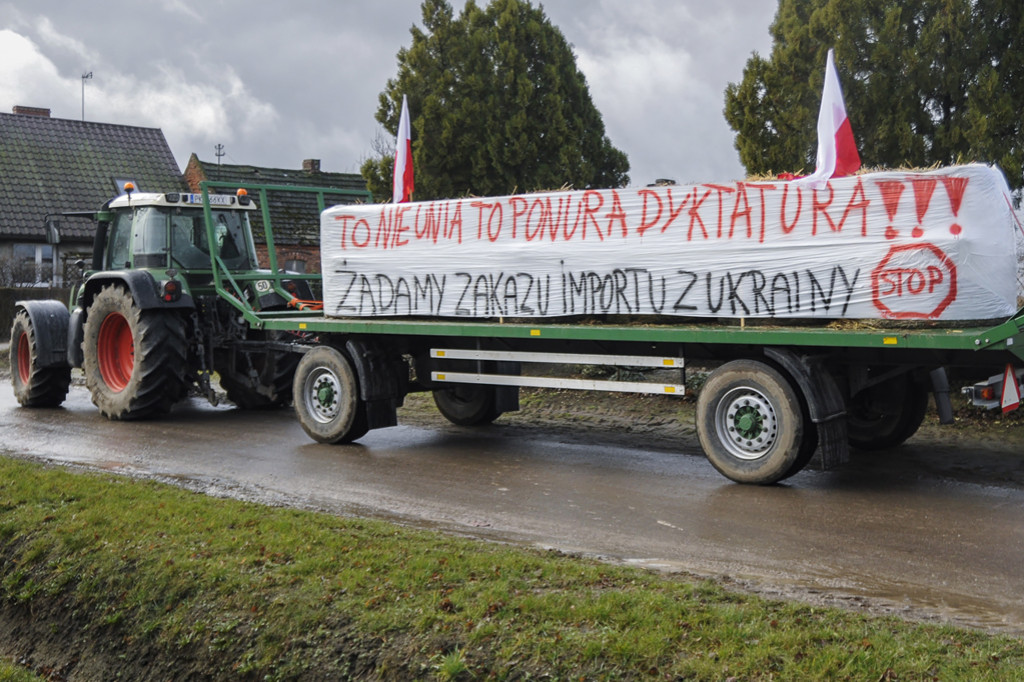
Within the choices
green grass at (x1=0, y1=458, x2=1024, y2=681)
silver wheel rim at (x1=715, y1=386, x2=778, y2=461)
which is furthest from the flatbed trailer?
green grass at (x1=0, y1=458, x2=1024, y2=681)

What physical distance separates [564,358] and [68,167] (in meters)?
30.3

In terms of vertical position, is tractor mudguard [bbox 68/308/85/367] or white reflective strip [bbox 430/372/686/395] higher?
tractor mudguard [bbox 68/308/85/367]

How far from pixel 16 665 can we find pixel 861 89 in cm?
1073

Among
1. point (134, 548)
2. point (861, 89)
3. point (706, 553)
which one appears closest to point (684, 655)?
point (706, 553)

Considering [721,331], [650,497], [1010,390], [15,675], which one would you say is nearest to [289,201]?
[721,331]

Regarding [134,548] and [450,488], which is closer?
[134,548]

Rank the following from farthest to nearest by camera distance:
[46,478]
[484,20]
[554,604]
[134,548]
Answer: [484,20] → [46,478] → [134,548] → [554,604]

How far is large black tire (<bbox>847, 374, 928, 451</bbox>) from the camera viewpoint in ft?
32.7

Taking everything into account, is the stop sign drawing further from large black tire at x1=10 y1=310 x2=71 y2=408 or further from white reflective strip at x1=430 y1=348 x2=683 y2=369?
large black tire at x1=10 y1=310 x2=71 y2=408

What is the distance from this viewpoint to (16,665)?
626cm

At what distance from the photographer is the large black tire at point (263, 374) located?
1389 cm

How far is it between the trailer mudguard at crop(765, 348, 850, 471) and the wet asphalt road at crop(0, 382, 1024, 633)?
1.15 ft

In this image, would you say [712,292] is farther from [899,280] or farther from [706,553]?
[706,553]

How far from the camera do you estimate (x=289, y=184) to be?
102 feet
